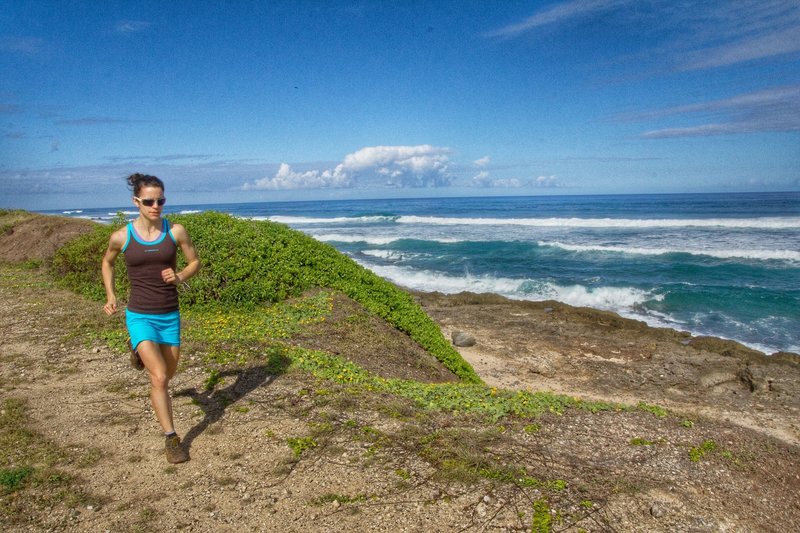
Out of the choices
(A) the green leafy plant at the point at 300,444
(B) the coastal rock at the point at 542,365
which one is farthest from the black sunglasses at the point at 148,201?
(B) the coastal rock at the point at 542,365

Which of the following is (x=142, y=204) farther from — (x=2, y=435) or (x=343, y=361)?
(x=343, y=361)

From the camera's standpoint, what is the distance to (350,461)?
4.48 m

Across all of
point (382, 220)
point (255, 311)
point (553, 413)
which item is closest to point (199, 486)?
point (553, 413)

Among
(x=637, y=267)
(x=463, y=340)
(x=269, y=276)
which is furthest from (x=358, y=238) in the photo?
(x=269, y=276)

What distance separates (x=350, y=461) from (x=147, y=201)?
9.06ft

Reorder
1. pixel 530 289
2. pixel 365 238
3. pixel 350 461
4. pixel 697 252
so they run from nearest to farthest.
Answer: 1. pixel 350 461
2. pixel 530 289
3. pixel 697 252
4. pixel 365 238

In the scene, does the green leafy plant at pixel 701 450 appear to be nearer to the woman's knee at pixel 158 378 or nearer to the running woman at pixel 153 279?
the running woman at pixel 153 279

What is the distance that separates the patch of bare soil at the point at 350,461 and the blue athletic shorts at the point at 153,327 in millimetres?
1057

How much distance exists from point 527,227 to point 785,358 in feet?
113

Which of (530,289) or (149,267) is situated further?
(530,289)

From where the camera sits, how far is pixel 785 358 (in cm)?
1270

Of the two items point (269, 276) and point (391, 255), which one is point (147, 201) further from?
point (391, 255)

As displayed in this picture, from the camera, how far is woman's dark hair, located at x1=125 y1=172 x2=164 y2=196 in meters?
4.21

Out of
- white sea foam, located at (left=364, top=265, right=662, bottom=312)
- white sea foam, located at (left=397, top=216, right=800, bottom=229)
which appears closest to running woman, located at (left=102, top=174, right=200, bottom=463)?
white sea foam, located at (left=364, top=265, right=662, bottom=312)
